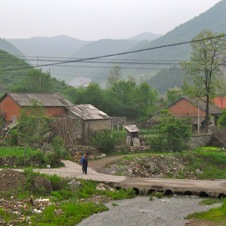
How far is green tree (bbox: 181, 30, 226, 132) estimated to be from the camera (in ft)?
169

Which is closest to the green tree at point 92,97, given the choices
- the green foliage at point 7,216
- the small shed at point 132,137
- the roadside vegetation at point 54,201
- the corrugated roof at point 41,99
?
the corrugated roof at point 41,99

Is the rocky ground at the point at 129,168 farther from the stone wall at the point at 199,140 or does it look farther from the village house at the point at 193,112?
the village house at the point at 193,112

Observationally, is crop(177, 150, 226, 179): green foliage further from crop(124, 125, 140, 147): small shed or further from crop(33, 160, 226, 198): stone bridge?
crop(124, 125, 140, 147): small shed

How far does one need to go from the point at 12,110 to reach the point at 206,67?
21.6m

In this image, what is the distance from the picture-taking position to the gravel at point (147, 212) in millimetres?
22797

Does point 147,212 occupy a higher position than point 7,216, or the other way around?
point 7,216

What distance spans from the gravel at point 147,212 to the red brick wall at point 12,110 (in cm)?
2302

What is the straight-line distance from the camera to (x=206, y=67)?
171 ft

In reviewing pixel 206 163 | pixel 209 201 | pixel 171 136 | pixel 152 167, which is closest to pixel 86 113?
pixel 171 136

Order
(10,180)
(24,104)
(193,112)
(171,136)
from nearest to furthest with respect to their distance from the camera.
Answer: (10,180) < (171,136) < (24,104) < (193,112)

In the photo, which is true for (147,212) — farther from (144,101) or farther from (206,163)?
(144,101)

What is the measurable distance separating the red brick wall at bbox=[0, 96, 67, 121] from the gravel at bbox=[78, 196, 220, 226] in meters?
23.0

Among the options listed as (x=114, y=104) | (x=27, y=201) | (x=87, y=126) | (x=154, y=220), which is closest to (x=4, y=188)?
(x=27, y=201)

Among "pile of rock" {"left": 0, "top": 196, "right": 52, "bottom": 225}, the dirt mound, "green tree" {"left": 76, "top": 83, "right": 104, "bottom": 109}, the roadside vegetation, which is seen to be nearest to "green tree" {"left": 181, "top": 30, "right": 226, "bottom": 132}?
"green tree" {"left": 76, "top": 83, "right": 104, "bottom": 109}
